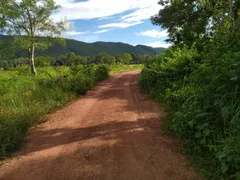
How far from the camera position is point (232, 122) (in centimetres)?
337

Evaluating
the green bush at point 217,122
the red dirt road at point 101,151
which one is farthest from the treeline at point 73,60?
the green bush at point 217,122

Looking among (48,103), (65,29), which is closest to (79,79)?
(48,103)

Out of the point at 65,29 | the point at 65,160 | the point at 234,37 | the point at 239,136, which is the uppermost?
the point at 65,29

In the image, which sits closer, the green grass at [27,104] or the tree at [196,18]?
the green grass at [27,104]

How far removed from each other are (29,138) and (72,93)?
14.3 feet

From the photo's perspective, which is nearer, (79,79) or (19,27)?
(79,79)

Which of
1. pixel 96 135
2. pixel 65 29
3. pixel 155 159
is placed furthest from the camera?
pixel 65 29

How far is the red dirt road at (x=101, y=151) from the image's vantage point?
3408 mm

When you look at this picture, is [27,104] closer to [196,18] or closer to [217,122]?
[217,122]

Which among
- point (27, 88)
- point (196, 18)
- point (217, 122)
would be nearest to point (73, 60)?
point (196, 18)

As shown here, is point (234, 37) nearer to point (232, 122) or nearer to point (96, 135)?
point (232, 122)

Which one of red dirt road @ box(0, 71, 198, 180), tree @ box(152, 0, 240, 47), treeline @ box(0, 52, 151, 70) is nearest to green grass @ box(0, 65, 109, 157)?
red dirt road @ box(0, 71, 198, 180)

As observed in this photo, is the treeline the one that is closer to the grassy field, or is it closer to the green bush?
the grassy field

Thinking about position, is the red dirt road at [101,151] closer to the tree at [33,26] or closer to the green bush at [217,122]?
the green bush at [217,122]
